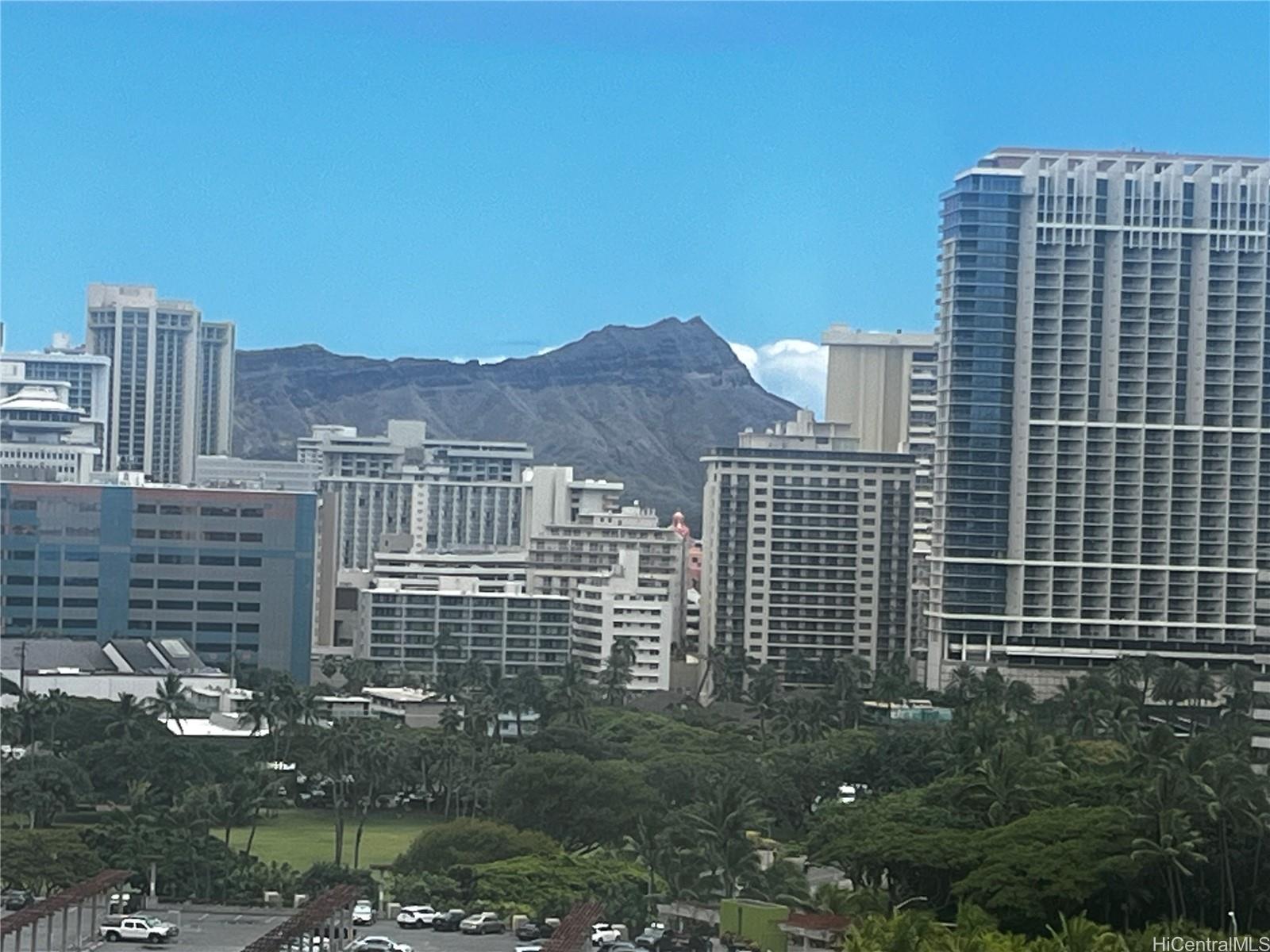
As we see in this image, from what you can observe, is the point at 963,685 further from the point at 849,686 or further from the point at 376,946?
the point at 376,946

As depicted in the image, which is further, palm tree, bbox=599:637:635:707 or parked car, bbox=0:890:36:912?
palm tree, bbox=599:637:635:707

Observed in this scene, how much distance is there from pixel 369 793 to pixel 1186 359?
18.1 ft

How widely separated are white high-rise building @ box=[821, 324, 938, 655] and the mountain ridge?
0.60 metres

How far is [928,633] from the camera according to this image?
39.5ft

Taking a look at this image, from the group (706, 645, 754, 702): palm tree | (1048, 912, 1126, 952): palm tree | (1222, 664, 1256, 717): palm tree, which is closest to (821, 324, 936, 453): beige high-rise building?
(706, 645, 754, 702): palm tree

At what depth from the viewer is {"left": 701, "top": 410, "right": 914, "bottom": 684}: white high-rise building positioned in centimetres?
1270

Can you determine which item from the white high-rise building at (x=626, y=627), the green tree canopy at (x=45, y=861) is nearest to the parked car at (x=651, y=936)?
the green tree canopy at (x=45, y=861)

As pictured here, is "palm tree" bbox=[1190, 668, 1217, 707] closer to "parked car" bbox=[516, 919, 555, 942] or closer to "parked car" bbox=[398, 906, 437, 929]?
"parked car" bbox=[516, 919, 555, 942]

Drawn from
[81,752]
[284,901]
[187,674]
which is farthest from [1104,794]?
[187,674]

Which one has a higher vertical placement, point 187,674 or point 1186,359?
point 1186,359

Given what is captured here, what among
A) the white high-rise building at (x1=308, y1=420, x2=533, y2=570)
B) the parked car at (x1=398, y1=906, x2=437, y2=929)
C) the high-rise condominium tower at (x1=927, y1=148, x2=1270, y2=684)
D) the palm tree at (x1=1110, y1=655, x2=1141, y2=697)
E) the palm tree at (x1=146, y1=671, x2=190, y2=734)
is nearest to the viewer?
the parked car at (x1=398, y1=906, x2=437, y2=929)

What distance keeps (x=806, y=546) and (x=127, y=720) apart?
4.85m

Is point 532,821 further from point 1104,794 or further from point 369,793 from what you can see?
point 1104,794

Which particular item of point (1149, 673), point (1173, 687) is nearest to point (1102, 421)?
point (1149, 673)
